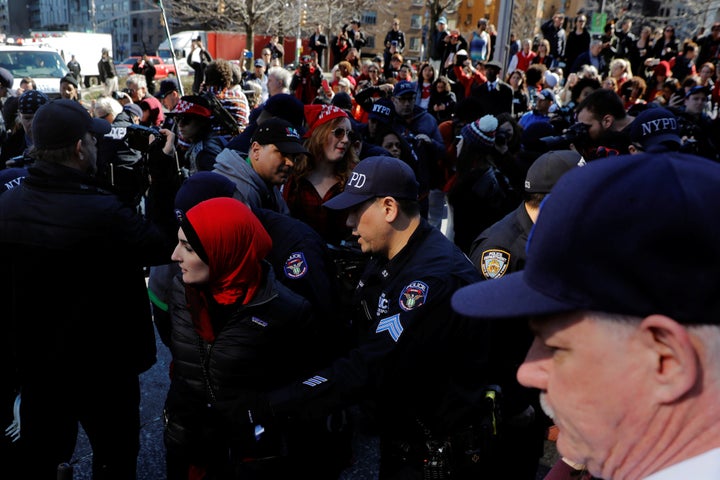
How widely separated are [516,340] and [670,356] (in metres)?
1.91

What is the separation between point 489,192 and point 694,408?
11.8 ft

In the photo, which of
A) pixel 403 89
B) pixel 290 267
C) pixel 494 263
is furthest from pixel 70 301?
pixel 403 89

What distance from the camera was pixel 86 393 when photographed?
2.66m

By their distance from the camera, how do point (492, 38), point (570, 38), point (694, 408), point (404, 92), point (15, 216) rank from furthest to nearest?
1. point (492, 38)
2. point (570, 38)
3. point (404, 92)
4. point (15, 216)
5. point (694, 408)

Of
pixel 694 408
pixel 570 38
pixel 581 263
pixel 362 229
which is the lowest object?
pixel 362 229

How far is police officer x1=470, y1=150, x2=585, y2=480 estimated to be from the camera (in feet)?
8.79

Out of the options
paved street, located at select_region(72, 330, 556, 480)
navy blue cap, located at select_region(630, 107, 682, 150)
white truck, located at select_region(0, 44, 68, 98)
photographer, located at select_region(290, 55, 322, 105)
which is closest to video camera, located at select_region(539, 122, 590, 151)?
navy blue cap, located at select_region(630, 107, 682, 150)

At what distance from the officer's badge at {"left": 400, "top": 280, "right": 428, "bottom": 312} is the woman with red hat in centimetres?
179

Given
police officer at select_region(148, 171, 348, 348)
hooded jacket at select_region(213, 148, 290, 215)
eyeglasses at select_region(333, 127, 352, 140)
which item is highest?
eyeglasses at select_region(333, 127, 352, 140)

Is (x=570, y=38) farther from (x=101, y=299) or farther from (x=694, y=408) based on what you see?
(x=694, y=408)

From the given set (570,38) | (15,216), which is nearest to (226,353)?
(15,216)

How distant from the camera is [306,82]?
11.5m

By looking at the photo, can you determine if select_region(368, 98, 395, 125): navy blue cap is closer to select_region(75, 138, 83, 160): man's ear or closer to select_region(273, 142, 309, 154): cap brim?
select_region(273, 142, 309, 154): cap brim

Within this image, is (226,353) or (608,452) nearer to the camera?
(608,452)
